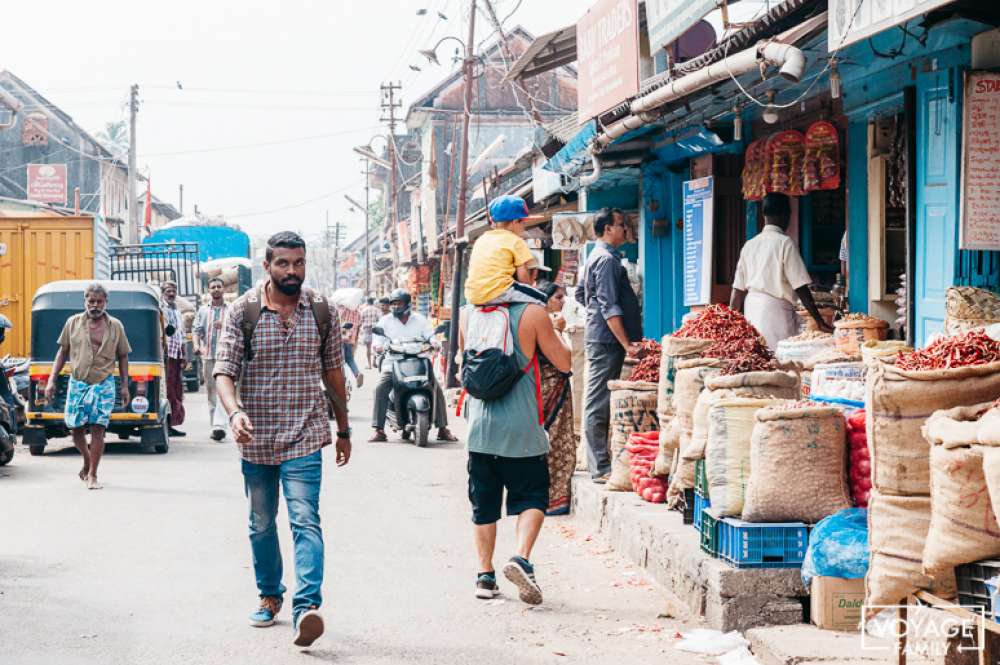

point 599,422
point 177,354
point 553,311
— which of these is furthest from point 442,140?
point 599,422

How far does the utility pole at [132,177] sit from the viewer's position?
39.9m

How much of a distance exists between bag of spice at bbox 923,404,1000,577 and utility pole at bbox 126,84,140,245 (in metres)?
37.0

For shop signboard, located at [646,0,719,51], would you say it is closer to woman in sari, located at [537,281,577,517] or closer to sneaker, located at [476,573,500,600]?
woman in sari, located at [537,281,577,517]

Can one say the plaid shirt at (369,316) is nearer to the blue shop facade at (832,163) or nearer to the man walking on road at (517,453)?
the blue shop facade at (832,163)

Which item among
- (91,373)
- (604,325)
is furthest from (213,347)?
(604,325)

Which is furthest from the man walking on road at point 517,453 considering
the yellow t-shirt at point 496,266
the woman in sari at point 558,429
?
the woman in sari at point 558,429

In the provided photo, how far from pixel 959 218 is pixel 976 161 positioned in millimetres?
347

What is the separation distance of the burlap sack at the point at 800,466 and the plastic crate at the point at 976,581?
1422 millimetres

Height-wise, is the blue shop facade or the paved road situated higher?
the blue shop facade

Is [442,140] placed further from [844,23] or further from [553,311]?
[844,23]

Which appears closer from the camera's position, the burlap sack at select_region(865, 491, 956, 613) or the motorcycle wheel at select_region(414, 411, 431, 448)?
the burlap sack at select_region(865, 491, 956, 613)

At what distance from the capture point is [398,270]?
51594 mm

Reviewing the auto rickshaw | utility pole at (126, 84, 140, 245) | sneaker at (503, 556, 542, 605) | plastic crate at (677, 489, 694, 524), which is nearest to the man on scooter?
the auto rickshaw

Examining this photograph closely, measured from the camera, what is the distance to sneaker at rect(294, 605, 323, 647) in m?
5.79
